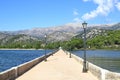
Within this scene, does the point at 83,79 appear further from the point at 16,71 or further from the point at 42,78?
the point at 16,71

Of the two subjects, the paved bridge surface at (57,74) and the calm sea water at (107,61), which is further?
the calm sea water at (107,61)

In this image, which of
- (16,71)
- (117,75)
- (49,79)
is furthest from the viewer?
(16,71)

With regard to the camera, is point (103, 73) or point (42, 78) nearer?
point (103, 73)

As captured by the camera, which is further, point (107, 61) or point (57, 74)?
point (107, 61)

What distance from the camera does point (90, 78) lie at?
2277 centimetres

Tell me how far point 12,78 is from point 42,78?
A: 82.0 inches

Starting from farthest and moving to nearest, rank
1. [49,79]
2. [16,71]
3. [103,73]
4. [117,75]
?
1. [16,71]
2. [49,79]
3. [103,73]
4. [117,75]

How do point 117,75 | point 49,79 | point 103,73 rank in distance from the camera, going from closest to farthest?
point 117,75 < point 103,73 < point 49,79

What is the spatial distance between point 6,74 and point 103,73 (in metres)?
6.06

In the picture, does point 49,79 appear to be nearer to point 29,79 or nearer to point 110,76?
point 29,79

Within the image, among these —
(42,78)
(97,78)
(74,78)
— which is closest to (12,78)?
(42,78)

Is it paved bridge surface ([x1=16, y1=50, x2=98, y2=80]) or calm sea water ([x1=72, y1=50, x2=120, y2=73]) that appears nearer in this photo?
paved bridge surface ([x1=16, y1=50, x2=98, y2=80])

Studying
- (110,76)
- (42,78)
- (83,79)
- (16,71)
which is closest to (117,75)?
(110,76)

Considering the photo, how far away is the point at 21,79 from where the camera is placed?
71.9 feet
